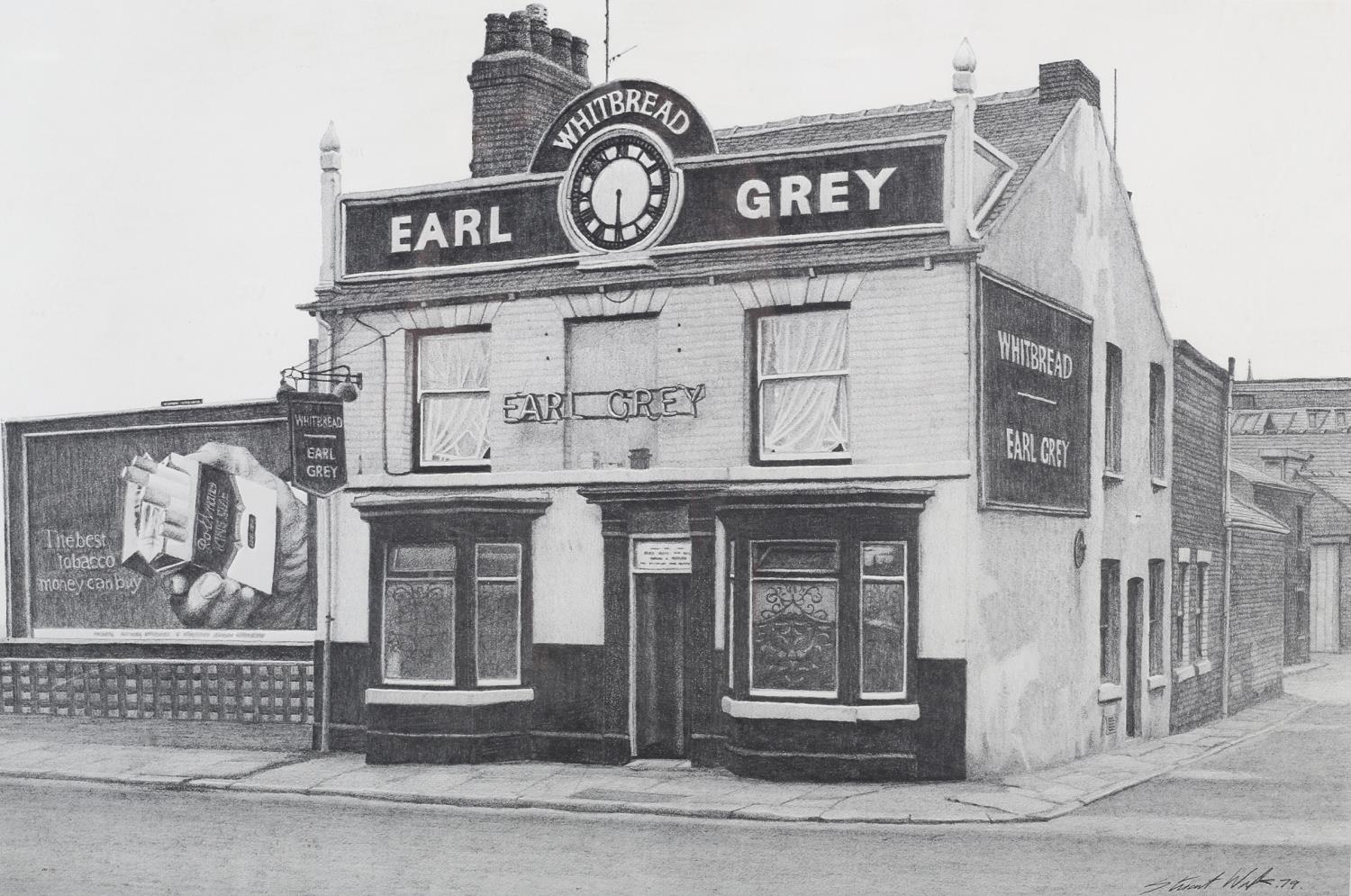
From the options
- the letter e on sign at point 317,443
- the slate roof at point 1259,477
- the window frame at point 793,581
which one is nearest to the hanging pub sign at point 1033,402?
the window frame at point 793,581

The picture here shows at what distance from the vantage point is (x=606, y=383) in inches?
766

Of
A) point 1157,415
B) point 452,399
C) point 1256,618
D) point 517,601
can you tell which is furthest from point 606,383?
point 1256,618

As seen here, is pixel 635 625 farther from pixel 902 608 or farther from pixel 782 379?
pixel 782 379

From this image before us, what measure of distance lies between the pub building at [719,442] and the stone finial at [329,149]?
0.07 meters

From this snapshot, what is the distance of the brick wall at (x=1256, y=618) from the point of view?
29.4 metres

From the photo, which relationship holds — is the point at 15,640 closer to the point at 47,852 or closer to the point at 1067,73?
the point at 47,852

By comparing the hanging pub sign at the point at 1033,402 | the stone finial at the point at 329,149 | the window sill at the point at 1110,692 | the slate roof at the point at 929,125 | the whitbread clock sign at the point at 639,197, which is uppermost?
the slate roof at the point at 929,125

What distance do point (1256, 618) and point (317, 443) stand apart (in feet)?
65.3

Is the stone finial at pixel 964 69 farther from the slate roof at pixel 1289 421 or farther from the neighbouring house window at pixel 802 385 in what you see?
the slate roof at pixel 1289 421

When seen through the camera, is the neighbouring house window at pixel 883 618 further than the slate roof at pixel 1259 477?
No

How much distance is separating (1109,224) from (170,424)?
14405 millimetres

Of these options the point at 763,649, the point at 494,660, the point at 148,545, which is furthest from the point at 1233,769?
the point at 148,545

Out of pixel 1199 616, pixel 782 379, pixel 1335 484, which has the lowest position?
pixel 1199 616

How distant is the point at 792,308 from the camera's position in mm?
18500
